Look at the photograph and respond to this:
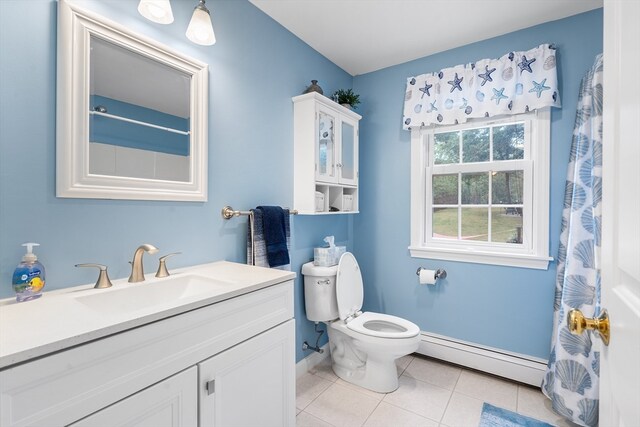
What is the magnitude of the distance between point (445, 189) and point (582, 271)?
1.01 meters

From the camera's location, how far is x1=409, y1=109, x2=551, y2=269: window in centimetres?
204

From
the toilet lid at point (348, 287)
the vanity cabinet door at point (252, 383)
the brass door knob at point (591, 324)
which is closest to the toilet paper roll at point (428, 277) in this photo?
the toilet lid at point (348, 287)

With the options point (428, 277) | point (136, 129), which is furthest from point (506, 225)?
point (136, 129)

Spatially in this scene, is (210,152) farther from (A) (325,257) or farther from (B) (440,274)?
(B) (440,274)

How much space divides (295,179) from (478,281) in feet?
5.02

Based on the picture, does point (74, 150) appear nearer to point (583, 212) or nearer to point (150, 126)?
point (150, 126)

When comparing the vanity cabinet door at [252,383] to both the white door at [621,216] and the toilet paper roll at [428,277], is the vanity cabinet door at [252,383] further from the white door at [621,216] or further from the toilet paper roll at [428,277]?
the toilet paper roll at [428,277]

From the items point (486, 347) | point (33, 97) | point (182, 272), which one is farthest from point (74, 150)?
point (486, 347)

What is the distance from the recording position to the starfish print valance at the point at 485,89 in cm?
194

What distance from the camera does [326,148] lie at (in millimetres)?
2184

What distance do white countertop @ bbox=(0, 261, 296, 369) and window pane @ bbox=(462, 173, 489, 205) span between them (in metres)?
1.72

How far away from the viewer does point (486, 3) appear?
1807 mm

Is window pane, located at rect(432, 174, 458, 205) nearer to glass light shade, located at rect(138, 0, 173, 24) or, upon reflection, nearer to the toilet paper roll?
the toilet paper roll

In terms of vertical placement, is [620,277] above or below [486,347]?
above
